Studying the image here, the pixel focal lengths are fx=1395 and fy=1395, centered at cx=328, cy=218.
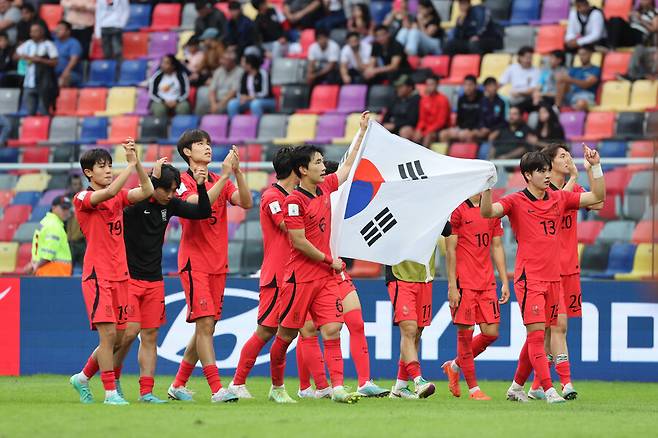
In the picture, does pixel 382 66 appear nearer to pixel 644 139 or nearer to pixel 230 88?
pixel 230 88

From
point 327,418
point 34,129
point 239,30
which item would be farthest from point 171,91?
point 327,418

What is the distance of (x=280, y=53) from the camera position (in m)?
24.0

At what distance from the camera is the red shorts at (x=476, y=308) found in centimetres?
1316

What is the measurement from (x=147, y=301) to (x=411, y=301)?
103 inches

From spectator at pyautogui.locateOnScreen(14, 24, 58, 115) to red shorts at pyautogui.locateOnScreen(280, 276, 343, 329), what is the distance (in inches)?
516

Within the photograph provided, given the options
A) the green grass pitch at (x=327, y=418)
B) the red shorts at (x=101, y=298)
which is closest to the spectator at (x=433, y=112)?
the green grass pitch at (x=327, y=418)

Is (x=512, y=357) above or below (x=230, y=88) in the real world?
below

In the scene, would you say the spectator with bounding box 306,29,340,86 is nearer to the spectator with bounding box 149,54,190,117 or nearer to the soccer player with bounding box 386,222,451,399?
the spectator with bounding box 149,54,190,117

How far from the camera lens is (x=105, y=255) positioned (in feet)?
37.5

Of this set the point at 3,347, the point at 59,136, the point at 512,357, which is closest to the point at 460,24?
the point at 59,136

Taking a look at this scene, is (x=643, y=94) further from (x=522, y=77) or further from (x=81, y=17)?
(x=81, y=17)

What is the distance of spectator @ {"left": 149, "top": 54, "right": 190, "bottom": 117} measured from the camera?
74.8 feet

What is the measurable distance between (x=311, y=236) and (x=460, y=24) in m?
12.1

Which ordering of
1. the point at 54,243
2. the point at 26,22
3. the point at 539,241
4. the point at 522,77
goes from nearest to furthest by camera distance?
the point at 539,241, the point at 54,243, the point at 522,77, the point at 26,22
